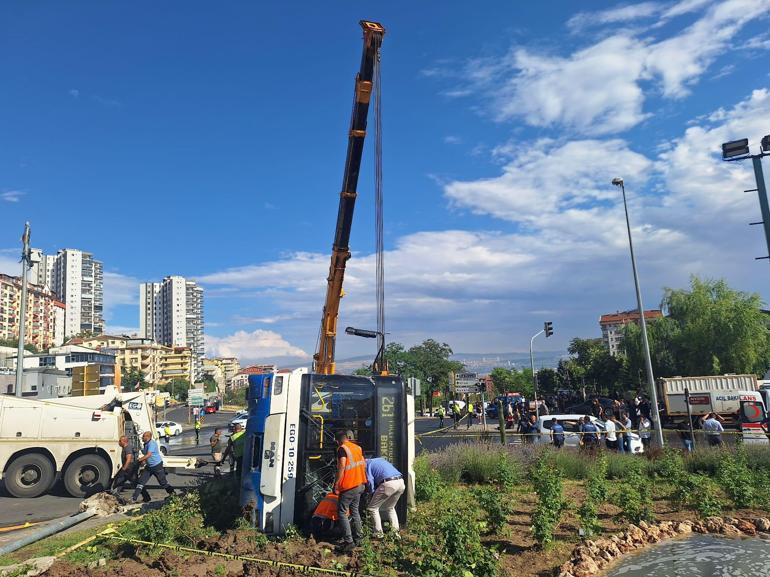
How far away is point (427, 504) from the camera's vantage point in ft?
31.9

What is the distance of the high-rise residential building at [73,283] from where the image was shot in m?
175

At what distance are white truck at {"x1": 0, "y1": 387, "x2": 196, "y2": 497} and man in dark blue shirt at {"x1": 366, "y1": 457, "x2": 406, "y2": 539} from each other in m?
8.19

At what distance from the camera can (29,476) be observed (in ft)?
44.7

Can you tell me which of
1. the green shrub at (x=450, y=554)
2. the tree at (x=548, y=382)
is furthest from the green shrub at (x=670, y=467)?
the tree at (x=548, y=382)

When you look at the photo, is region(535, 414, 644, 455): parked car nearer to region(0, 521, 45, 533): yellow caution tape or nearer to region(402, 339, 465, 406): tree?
region(0, 521, 45, 533): yellow caution tape

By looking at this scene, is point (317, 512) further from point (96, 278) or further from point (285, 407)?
point (96, 278)

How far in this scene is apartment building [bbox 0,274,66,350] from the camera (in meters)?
130

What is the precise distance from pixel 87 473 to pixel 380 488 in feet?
32.5

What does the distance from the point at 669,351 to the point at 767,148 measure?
1428 inches

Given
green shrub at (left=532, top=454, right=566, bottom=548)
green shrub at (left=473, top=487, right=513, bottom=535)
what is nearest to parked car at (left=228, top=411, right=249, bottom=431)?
green shrub at (left=473, top=487, right=513, bottom=535)

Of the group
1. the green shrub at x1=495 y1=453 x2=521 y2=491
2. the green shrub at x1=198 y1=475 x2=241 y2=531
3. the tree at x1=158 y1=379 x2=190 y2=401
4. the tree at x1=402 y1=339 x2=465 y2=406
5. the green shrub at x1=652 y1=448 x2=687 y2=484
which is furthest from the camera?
the tree at x1=158 y1=379 x2=190 y2=401

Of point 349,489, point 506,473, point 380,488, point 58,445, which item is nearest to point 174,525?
point 349,489

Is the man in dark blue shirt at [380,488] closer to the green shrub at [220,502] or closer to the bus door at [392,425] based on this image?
the bus door at [392,425]

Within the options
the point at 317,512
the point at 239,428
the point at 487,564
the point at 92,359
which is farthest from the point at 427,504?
the point at 92,359
